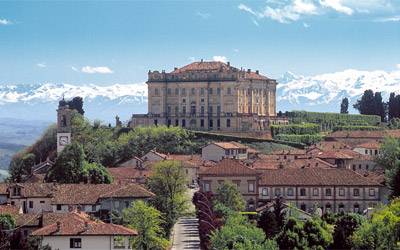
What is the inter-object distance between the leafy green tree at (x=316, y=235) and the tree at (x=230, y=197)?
19.5m

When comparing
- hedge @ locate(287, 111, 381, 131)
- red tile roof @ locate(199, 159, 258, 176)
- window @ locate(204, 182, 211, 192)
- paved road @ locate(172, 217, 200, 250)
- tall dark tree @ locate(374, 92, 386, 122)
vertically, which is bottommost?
paved road @ locate(172, 217, 200, 250)

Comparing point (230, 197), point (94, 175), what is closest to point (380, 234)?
point (230, 197)

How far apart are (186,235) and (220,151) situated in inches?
2060

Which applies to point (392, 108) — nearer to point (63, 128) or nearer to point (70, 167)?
point (63, 128)

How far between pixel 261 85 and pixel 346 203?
75.2 m

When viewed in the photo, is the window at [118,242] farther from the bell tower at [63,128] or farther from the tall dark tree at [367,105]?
the tall dark tree at [367,105]

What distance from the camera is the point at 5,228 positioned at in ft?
224

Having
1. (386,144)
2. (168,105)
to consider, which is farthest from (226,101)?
(386,144)

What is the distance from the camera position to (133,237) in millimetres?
63594

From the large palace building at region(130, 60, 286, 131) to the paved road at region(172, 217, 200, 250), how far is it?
63774 millimetres

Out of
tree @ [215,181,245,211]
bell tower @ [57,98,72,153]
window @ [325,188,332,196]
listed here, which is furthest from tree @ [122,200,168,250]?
bell tower @ [57,98,72,153]

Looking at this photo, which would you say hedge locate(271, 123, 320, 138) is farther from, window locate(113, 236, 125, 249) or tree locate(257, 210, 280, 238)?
window locate(113, 236, 125, 249)

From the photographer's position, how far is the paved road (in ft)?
232

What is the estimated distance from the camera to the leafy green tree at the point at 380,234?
195ft
